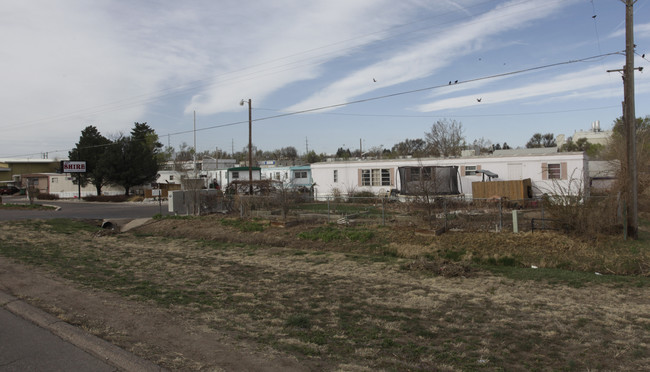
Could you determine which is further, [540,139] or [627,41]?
[540,139]

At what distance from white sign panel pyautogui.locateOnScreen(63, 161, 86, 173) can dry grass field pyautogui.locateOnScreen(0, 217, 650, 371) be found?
35.2m

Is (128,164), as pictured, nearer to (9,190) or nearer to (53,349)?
(9,190)

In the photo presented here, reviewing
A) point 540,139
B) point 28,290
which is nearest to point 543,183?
point 28,290

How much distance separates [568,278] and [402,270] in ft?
11.2

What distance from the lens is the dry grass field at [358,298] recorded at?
4.89 meters

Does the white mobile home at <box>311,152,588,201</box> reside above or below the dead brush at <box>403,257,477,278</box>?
above

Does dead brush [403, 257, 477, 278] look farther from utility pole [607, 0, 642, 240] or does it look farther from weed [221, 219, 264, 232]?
weed [221, 219, 264, 232]

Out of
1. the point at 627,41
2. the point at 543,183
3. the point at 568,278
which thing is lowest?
the point at 568,278


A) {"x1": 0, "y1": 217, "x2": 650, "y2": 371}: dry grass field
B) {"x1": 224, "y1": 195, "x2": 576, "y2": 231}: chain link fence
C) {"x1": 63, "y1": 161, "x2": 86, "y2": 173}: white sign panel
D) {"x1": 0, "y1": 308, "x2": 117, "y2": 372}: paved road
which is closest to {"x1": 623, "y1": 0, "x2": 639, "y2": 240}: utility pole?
{"x1": 0, "y1": 217, "x2": 650, "y2": 371}: dry grass field

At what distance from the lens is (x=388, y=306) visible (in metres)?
7.00

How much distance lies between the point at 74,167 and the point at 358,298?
4634 centimetres

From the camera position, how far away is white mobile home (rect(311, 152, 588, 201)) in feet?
83.5

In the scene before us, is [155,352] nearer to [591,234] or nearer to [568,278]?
[568,278]

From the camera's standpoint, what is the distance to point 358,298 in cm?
751
